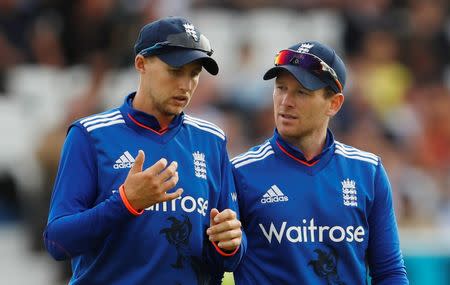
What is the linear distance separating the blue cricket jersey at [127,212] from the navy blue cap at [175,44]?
12.8 inches

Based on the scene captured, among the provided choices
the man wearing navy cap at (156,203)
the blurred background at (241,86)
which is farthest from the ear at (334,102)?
the blurred background at (241,86)

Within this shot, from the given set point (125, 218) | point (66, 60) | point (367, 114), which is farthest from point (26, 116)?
point (125, 218)

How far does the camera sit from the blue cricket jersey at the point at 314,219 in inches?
226

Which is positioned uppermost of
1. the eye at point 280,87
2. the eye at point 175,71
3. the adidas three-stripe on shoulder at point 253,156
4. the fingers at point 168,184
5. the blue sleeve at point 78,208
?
the eye at point 280,87

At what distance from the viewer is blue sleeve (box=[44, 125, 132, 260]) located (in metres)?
5.15

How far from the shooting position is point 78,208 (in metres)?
5.28

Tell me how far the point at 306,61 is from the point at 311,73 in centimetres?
7

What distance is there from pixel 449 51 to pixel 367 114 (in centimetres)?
231

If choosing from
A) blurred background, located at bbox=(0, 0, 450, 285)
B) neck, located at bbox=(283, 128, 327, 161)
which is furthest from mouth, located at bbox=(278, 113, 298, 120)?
blurred background, located at bbox=(0, 0, 450, 285)

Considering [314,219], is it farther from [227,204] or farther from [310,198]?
[227,204]

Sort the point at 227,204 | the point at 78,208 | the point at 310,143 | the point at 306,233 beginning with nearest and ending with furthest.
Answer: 1. the point at 78,208
2. the point at 227,204
3. the point at 306,233
4. the point at 310,143

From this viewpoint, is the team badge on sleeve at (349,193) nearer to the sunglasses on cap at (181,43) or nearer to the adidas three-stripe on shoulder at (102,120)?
the sunglasses on cap at (181,43)

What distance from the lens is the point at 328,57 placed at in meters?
5.95

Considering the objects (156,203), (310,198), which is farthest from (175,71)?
(310,198)
